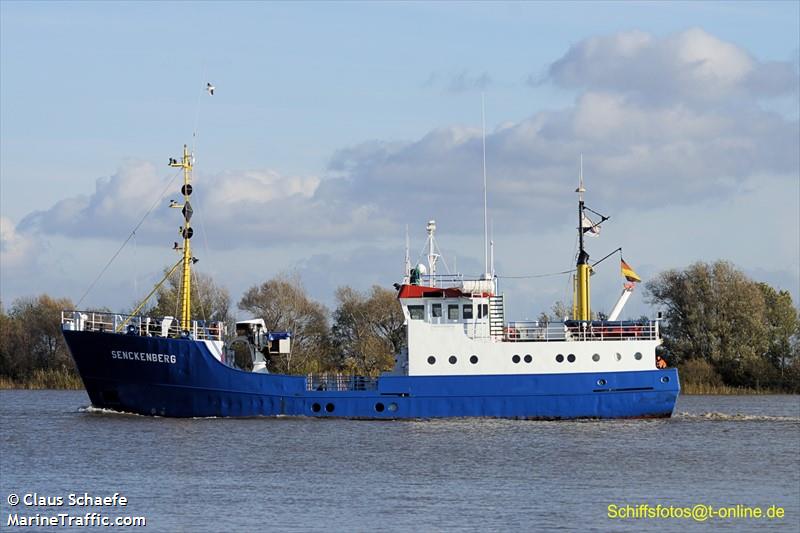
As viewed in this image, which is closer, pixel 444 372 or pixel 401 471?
pixel 401 471

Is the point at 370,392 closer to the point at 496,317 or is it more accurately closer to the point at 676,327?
the point at 496,317

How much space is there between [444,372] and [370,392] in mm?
2417

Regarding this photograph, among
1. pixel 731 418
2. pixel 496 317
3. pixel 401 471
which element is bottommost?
pixel 401 471

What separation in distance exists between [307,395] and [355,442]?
5183mm

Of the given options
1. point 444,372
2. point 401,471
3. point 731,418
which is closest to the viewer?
point 401,471

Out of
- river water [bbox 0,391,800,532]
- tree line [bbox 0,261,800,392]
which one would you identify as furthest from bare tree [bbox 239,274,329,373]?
river water [bbox 0,391,800,532]

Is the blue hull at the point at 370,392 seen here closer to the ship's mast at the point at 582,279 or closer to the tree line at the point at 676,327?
the ship's mast at the point at 582,279

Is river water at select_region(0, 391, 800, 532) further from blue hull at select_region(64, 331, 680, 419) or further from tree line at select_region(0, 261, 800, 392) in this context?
tree line at select_region(0, 261, 800, 392)

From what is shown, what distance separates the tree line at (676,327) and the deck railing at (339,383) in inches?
842

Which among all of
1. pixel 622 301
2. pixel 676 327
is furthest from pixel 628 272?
pixel 676 327

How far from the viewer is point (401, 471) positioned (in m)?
31.8

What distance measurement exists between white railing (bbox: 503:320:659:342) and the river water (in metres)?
2.68

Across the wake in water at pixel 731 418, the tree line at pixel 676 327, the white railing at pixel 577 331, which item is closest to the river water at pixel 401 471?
the wake in water at pixel 731 418

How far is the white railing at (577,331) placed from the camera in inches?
1649
